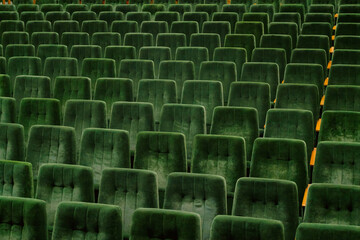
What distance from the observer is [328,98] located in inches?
60.6

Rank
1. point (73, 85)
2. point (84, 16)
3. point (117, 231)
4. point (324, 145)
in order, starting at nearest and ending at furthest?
point (117, 231) < point (324, 145) < point (73, 85) < point (84, 16)

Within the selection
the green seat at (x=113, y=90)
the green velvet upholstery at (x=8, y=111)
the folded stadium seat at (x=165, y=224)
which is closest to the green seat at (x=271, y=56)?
the green seat at (x=113, y=90)

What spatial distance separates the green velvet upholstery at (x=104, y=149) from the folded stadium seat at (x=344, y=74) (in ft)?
2.33

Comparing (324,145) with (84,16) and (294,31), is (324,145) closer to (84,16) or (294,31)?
(294,31)

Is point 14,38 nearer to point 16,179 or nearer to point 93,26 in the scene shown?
point 93,26

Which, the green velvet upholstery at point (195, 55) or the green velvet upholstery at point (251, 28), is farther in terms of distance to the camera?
the green velvet upholstery at point (251, 28)

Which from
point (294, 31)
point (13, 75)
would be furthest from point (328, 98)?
point (13, 75)

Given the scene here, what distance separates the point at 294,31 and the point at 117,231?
1.38 metres

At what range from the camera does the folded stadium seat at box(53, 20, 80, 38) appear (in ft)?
7.70

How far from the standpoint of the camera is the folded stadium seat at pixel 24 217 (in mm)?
1020

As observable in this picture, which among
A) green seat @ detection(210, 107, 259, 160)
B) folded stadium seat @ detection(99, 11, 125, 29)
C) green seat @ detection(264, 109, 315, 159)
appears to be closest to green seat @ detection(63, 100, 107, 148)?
green seat @ detection(210, 107, 259, 160)

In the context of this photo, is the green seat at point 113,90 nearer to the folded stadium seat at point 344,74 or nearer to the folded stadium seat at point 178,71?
the folded stadium seat at point 178,71

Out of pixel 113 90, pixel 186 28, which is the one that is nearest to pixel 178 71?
pixel 113 90

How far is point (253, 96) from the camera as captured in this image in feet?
5.22
